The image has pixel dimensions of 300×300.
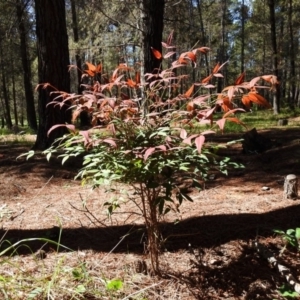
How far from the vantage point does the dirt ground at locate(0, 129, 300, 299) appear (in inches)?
93.5

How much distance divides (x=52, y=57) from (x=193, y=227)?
436 cm

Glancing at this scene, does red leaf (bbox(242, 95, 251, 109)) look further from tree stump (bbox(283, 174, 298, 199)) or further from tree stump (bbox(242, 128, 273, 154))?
tree stump (bbox(242, 128, 273, 154))

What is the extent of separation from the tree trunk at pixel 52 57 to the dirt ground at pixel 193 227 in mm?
1475

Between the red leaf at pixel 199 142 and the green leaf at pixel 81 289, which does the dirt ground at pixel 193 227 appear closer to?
the green leaf at pixel 81 289

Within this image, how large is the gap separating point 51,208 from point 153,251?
1776 millimetres

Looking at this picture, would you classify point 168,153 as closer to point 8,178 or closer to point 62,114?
point 8,178

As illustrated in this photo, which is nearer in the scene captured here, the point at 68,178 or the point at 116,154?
the point at 116,154

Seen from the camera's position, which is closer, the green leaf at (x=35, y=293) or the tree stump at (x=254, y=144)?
the green leaf at (x=35, y=293)

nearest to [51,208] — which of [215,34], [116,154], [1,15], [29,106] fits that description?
[116,154]

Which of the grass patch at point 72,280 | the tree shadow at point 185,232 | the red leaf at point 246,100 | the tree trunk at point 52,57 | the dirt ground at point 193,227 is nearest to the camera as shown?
the red leaf at point 246,100

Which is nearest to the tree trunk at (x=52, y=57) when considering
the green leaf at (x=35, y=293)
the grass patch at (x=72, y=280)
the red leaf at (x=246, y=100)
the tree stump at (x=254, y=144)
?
the tree stump at (x=254, y=144)

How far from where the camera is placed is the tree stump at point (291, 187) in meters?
3.60

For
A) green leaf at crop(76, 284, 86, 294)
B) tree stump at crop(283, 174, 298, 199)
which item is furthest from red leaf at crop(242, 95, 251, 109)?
tree stump at crop(283, 174, 298, 199)

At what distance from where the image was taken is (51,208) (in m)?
3.76
